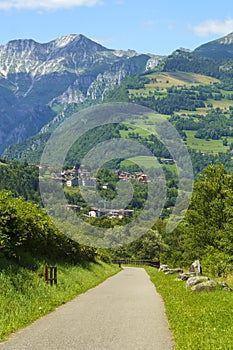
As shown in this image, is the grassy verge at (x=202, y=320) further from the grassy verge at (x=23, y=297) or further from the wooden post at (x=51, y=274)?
the wooden post at (x=51, y=274)

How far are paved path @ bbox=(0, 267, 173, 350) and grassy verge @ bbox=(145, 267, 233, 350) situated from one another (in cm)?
46

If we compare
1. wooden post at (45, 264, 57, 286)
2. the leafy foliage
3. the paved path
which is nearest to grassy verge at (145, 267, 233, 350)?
the paved path

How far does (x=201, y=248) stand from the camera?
220 ft

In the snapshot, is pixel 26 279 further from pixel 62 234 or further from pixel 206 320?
pixel 62 234

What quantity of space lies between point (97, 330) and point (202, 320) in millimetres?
3583

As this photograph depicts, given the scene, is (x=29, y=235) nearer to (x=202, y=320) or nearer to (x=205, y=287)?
(x=205, y=287)

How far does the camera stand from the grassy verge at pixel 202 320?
1451 cm

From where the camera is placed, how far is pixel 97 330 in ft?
57.0

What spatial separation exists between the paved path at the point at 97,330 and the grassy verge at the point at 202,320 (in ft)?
1.50

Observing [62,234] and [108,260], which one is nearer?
[62,234]

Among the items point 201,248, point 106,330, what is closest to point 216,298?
point 106,330

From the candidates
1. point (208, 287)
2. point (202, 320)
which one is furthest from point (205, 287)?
point (202, 320)

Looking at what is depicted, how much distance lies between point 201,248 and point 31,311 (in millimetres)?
48506

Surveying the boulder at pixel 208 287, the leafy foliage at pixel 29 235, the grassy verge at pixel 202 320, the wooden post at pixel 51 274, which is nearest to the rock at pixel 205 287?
the boulder at pixel 208 287
